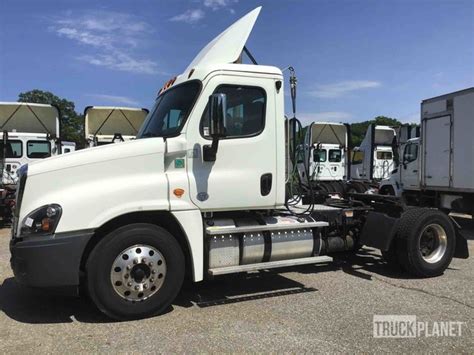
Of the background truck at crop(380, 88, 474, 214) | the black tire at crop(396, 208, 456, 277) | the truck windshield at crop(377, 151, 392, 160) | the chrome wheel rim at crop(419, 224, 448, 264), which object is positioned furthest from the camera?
the truck windshield at crop(377, 151, 392, 160)

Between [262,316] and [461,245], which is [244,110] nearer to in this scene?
[262,316]

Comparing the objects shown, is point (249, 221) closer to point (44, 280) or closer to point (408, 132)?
point (44, 280)

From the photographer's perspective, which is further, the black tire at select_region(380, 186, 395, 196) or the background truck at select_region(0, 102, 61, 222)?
the black tire at select_region(380, 186, 395, 196)

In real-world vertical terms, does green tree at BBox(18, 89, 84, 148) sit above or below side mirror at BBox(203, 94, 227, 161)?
above

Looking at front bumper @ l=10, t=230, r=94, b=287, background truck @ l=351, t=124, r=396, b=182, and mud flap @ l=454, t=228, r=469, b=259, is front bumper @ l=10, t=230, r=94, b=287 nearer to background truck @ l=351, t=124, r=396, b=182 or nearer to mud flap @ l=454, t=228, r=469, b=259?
mud flap @ l=454, t=228, r=469, b=259

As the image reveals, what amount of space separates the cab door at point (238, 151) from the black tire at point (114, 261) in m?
0.65

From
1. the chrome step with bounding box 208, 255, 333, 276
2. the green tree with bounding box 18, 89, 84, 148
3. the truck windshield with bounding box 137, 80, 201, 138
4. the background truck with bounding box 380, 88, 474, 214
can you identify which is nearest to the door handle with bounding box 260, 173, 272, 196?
the chrome step with bounding box 208, 255, 333, 276

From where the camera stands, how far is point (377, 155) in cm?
2288

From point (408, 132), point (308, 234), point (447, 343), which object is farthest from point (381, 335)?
point (408, 132)

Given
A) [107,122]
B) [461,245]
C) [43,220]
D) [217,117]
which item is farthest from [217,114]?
[107,122]

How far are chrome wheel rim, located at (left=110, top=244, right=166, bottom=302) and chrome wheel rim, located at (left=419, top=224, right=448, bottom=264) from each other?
14.2ft

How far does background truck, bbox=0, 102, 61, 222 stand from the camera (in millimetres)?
14688

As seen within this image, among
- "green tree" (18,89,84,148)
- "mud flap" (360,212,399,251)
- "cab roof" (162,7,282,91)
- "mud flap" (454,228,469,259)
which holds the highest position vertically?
"green tree" (18,89,84,148)

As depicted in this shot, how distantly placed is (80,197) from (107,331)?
4.65 ft
